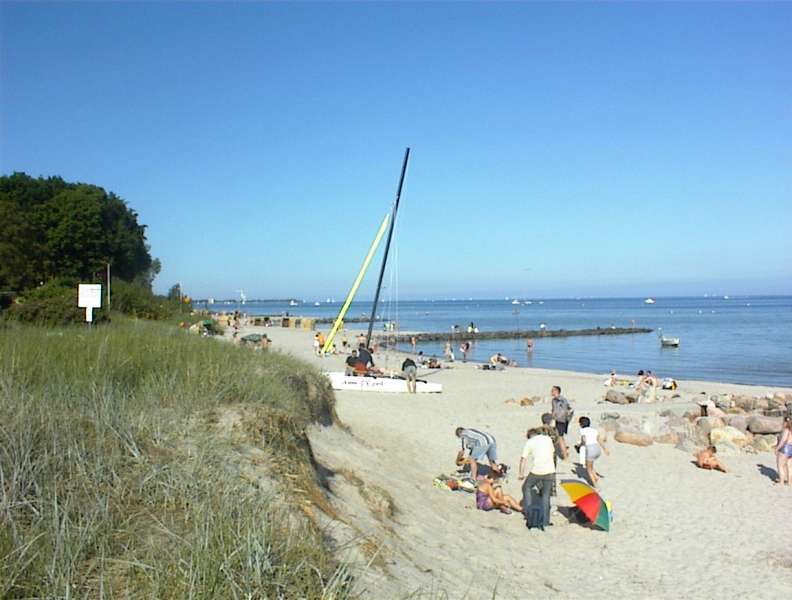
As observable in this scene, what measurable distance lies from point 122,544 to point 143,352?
15.8 feet

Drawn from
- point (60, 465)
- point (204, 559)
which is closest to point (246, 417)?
point (60, 465)

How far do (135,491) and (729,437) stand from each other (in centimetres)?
1568

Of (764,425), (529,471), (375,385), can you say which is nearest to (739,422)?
(764,425)

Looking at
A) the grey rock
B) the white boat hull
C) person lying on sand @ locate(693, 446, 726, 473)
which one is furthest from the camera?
the white boat hull

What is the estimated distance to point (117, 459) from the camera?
5117 millimetres

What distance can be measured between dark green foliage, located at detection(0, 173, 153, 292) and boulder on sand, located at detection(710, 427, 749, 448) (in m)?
28.6

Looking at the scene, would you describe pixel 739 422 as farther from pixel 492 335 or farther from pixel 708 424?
pixel 492 335

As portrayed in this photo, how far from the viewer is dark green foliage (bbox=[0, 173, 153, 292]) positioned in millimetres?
32062

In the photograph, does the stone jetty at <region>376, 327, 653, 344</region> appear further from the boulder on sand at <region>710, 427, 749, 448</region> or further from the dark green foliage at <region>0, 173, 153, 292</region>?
the boulder on sand at <region>710, 427, 749, 448</region>

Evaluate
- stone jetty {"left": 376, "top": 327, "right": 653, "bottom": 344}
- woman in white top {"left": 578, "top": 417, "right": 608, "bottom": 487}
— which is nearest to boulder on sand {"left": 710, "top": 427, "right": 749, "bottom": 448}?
woman in white top {"left": 578, "top": 417, "right": 608, "bottom": 487}

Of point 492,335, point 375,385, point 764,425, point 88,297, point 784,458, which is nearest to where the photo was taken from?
point 784,458

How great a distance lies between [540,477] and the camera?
32.7 feet

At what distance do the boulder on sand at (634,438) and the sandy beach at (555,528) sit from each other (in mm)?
286

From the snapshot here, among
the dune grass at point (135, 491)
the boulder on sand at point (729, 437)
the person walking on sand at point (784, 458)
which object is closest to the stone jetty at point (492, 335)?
the boulder on sand at point (729, 437)
